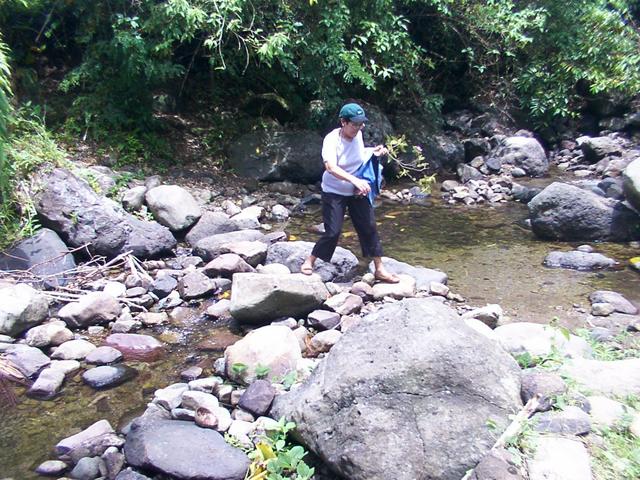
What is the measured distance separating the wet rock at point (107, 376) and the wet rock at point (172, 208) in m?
2.96

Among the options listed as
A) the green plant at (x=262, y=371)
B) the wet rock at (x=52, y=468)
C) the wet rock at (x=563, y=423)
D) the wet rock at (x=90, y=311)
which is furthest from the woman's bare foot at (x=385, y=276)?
the wet rock at (x=52, y=468)

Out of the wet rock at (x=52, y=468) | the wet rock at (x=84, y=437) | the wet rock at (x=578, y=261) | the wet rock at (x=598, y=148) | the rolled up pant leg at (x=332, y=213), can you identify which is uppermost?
the wet rock at (x=598, y=148)

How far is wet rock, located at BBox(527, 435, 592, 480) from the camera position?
2.42 meters

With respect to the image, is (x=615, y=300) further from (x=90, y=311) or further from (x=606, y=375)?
(x=90, y=311)

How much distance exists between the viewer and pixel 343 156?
514cm

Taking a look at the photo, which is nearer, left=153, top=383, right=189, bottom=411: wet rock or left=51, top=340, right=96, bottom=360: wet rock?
A: left=153, top=383, right=189, bottom=411: wet rock

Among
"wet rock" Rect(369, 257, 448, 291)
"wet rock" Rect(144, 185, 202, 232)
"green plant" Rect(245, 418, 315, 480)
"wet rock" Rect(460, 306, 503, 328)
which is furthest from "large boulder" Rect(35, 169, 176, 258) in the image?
"green plant" Rect(245, 418, 315, 480)

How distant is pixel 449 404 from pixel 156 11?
6.98 meters

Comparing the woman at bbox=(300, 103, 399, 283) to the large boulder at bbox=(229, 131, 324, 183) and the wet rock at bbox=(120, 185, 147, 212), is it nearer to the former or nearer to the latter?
the wet rock at bbox=(120, 185, 147, 212)

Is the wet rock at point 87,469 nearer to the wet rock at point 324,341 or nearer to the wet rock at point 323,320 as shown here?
the wet rock at point 324,341

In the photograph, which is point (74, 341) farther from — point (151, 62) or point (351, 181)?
point (151, 62)

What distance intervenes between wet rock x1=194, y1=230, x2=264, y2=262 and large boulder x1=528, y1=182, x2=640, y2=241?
11.8 ft

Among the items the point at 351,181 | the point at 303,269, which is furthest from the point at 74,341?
the point at 351,181

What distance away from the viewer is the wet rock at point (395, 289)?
5.38m
